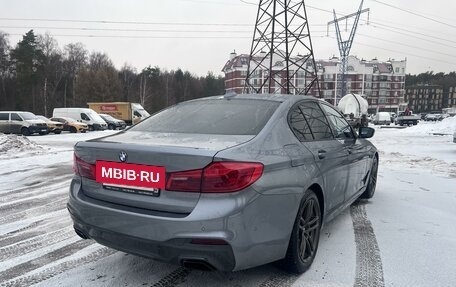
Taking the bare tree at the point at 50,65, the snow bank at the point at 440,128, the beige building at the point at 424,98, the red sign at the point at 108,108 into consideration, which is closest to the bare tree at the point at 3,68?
the bare tree at the point at 50,65

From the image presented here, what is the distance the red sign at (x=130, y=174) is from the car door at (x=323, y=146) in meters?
Answer: 1.29

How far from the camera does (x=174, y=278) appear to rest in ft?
10.2

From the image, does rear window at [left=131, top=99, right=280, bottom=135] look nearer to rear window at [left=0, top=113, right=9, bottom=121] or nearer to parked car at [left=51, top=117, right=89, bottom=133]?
rear window at [left=0, top=113, right=9, bottom=121]

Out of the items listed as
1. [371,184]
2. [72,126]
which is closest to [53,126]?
[72,126]

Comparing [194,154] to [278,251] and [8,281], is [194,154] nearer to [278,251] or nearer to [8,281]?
[278,251]

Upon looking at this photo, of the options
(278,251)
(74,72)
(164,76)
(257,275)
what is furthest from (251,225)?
(164,76)

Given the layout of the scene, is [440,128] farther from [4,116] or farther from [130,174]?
[130,174]

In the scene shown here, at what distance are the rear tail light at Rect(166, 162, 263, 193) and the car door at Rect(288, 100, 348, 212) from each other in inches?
36.8

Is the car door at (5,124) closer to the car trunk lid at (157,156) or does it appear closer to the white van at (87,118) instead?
the white van at (87,118)

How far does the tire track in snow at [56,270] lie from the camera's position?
301 centimetres

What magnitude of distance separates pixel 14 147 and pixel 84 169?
12.3 meters

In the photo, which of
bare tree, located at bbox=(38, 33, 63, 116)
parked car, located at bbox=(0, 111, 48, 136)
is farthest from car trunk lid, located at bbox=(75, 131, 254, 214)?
bare tree, located at bbox=(38, 33, 63, 116)

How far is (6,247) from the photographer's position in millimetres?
3795

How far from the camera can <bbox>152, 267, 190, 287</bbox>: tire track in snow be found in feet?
9.79
